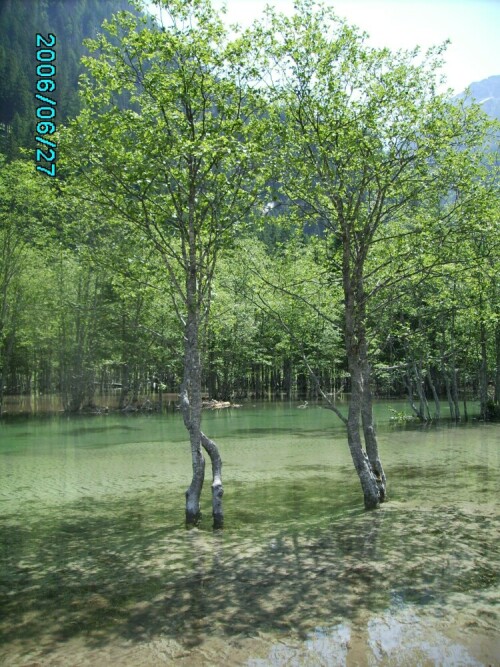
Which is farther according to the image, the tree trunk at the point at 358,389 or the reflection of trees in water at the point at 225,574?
the tree trunk at the point at 358,389

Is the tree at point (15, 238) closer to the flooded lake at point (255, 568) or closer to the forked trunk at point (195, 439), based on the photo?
the flooded lake at point (255, 568)

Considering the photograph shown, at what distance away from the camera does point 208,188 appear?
1282cm

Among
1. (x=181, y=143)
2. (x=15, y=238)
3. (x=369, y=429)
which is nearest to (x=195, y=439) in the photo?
(x=369, y=429)

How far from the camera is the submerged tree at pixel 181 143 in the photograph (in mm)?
11922

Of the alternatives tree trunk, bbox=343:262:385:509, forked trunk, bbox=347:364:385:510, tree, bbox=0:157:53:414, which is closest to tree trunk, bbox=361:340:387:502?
tree trunk, bbox=343:262:385:509

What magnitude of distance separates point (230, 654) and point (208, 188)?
926cm

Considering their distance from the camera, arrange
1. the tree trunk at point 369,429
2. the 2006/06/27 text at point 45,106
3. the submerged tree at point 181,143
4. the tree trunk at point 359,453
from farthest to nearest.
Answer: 1. the tree trunk at point 369,429
2. the 2006/06/27 text at point 45,106
3. the tree trunk at point 359,453
4. the submerged tree at point 181,143

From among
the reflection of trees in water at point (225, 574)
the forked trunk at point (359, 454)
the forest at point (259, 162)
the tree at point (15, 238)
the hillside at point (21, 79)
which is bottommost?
the reflection of trees in water at point (225, 574)

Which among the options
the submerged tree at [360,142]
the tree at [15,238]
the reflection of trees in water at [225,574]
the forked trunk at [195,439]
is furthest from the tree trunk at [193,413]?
the tree at [15,238]

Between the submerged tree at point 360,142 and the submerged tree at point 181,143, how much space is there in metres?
1.11

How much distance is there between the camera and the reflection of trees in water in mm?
7602

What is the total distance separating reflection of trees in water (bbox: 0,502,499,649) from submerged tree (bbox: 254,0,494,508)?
105 inches

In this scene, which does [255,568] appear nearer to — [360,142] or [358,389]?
[358,389]

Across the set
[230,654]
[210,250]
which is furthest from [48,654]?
[210,250]
